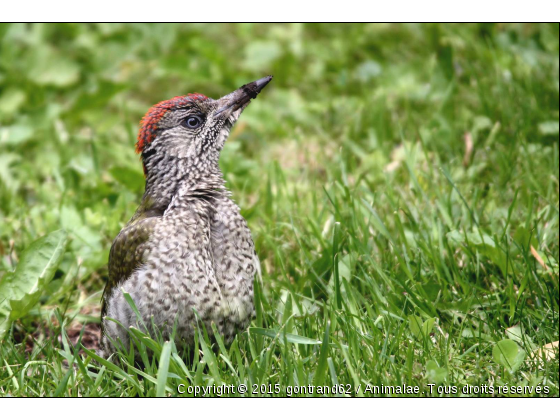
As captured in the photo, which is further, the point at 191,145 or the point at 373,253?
the point at 373,253

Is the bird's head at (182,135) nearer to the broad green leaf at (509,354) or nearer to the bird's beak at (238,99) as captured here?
the bird's beak at (238,99)

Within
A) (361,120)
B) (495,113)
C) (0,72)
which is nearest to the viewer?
(495,113)

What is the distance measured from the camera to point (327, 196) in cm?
498

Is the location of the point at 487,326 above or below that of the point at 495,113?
below

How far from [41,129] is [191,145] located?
3176mm

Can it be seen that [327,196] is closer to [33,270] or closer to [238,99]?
[238,99]

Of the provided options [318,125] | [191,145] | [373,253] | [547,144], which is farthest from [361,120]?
[191,145]

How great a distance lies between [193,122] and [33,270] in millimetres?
1318

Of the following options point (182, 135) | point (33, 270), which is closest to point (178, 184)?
point (182, 135)

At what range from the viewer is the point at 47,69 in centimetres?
781

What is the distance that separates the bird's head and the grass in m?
0.80

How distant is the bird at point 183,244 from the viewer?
3.85 m

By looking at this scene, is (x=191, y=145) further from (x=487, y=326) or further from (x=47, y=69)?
(x=47, y=69)

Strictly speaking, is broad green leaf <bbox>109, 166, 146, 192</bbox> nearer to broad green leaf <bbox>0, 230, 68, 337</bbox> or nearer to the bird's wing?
broad green leaf <bbox>0, 230, 68, 337</bbox>
